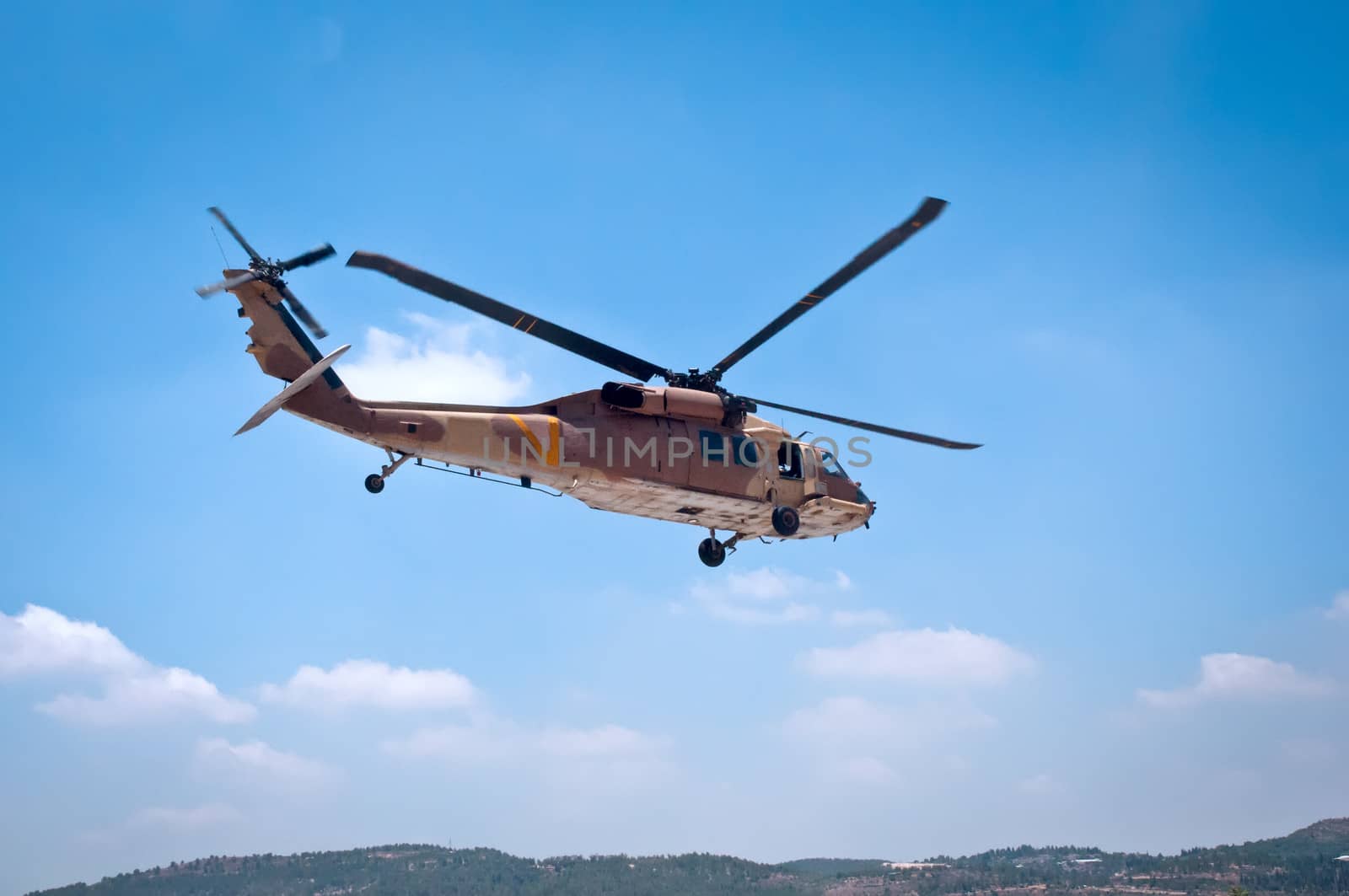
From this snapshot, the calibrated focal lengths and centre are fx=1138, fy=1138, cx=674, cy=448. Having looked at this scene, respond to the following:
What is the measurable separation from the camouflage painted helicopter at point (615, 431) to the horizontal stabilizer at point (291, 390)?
2cm

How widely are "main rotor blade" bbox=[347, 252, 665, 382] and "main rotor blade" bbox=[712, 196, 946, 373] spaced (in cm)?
210

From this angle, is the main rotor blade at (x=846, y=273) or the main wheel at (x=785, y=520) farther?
the main wheel at (x=785, y=520)

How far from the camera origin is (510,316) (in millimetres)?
24016

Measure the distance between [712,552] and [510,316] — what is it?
8225 millimetres

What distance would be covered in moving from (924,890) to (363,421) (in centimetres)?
11429

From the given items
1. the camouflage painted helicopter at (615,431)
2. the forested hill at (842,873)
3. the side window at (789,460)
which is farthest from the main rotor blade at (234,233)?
the forested hill at (842,873)

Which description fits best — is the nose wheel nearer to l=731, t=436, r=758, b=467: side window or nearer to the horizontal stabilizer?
l=731, t=436, r=758, b=467: side window

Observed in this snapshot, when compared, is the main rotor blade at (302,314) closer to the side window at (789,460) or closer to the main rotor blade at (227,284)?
the main rotor blade at (227,284)

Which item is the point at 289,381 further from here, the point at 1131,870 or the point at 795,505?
the point at 1131,870

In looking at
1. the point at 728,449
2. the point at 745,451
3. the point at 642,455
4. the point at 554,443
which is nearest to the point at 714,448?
the point at 728,449

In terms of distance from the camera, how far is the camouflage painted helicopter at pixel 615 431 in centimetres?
2178

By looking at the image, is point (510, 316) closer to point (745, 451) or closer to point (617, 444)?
point (617, 444)

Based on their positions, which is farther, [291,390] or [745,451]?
[745,451]

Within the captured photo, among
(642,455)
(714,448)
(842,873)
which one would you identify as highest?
(714,448)
